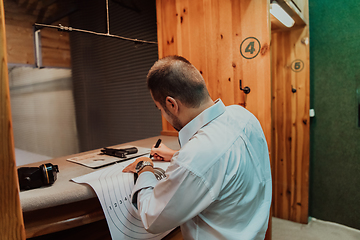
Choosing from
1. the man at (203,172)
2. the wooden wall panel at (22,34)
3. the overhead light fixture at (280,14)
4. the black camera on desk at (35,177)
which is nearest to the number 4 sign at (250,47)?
the overhead light fixture at (280,14)

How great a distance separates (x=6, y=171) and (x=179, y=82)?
59 centimetres

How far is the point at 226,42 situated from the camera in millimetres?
1560

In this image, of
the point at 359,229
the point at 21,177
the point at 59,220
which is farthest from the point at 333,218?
the point at 21,177

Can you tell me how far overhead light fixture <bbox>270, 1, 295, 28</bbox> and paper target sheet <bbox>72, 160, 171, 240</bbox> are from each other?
1510 mm

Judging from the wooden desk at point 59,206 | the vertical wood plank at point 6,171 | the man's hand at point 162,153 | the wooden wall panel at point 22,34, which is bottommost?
the wooden desk at point 59,206

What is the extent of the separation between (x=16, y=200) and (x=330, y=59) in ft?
8.34

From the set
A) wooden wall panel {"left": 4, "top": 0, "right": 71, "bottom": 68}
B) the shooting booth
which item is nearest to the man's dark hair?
the shooting booth

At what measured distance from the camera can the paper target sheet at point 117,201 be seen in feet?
2.89

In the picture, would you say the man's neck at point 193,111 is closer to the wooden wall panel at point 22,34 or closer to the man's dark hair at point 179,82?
the man's dark hair at point 179,82

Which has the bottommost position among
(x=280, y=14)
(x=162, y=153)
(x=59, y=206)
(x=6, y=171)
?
(x=59, y=206)

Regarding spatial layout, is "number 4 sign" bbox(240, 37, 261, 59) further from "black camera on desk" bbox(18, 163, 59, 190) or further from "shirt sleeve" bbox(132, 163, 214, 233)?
"black camera on desk" bbox(18, 163, 59, 190)

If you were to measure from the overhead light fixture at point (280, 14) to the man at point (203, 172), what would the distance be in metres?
1.14

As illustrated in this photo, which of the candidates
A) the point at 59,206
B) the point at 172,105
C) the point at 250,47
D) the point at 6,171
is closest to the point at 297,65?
the point at 250,47

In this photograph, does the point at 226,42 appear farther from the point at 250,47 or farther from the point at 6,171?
the point at 6,171
